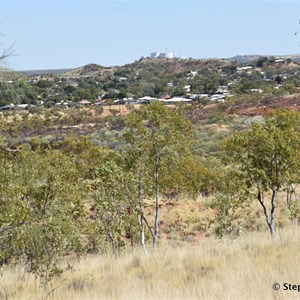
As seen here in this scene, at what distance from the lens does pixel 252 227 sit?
770 inches

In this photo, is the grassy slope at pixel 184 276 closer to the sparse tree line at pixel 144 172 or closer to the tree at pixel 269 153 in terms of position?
the sparse tree line at pixel 144 172

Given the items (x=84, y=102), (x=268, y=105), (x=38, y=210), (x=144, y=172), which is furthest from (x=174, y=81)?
(x=38, y=210)

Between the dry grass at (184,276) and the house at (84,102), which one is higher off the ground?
the house at (84,102)

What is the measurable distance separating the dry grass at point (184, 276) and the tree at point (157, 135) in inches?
170

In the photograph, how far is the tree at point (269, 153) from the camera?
38.6 feet

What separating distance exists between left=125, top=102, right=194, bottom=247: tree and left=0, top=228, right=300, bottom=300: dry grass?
14.2 ft

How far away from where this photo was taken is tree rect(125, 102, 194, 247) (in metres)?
12.7

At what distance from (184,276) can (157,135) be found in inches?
245

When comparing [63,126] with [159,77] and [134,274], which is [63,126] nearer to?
[134,274]

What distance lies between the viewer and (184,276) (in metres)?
6.89

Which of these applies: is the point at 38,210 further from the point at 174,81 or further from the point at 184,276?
the point at 174,81

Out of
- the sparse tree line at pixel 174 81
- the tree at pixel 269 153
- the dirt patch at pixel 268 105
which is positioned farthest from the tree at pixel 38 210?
the sparse tree line at pixel 174 81

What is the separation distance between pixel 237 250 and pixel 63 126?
2060 inches

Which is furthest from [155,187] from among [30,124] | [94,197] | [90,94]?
[90,94]
